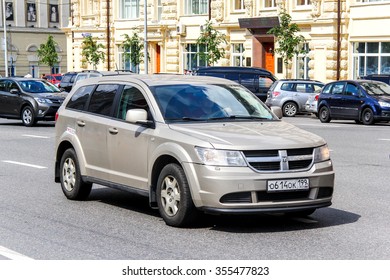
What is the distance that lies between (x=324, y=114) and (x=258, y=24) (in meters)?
16.1

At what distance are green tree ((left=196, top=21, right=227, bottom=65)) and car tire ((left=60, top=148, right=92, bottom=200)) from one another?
38055 mm

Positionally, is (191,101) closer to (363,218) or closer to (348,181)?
(363,218)

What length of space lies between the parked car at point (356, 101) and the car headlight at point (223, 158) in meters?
21.5

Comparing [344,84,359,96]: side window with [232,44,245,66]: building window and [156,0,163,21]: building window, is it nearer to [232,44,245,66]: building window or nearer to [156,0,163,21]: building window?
[232,44,245,66]: building window

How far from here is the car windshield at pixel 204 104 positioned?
1042cm

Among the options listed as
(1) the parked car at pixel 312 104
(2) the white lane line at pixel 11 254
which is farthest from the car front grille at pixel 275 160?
(1) the parked car at pixel 312 104

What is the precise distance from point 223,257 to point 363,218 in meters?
2.84

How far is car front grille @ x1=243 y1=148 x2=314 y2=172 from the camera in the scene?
9.32 meters

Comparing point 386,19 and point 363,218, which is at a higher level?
point 386,19

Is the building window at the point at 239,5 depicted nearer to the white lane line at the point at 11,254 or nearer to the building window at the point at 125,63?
the building window at the point at 125,63

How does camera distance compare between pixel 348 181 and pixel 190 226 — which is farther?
pixel 348 181

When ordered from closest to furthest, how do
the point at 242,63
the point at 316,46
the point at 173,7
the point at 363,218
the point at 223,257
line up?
1. the point at 223,257
2. the point at 363,218
3. the point at 316,46
4. the point at 242,63
5. the point at 173,7

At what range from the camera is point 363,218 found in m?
10.5

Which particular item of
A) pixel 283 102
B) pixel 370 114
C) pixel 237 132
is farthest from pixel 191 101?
pixel 283 102
